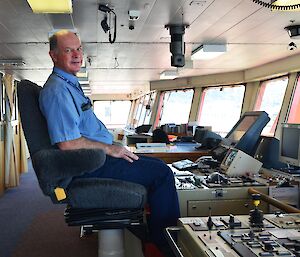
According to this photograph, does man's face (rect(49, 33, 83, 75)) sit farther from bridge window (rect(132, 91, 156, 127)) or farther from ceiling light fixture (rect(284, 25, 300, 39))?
bridge window (rect(132, 91, 156, 127))

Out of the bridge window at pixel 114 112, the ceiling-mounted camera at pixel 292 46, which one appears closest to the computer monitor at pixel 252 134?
the ceiling-mounted camera at pixel 292 46

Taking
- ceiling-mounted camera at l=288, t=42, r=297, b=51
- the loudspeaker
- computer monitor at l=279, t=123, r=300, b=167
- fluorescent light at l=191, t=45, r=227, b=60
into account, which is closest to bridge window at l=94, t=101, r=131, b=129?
fluorescent light at l=191, t=45, r=227, b=60

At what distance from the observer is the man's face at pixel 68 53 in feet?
6.17

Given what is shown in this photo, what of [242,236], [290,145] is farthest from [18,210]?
[242,236]

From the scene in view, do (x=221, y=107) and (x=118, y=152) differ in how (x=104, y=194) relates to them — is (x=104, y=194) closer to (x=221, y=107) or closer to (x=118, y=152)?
(x=118, y=152)

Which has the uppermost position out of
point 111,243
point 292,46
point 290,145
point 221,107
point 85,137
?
point 292,46

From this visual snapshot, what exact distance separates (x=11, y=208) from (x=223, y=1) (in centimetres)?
434

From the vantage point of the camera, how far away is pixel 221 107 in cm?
1058

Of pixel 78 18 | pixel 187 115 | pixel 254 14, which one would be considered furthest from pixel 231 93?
pixel 78 18

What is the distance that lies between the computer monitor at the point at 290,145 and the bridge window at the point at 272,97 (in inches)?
182

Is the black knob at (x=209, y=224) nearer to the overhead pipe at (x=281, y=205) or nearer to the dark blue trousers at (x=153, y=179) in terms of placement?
the dark blue trousers at (x=153, y=179)

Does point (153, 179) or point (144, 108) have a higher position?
point (144, 108)

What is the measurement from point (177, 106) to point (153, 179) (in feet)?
34.9

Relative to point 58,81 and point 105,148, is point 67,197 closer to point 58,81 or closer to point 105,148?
point 105,148
